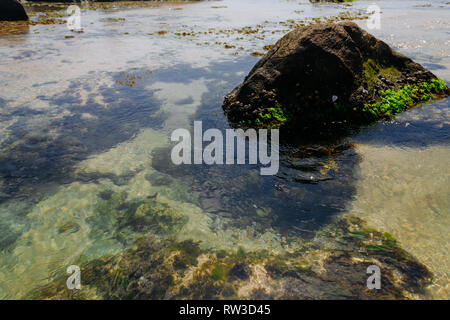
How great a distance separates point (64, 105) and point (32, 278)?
9.62 metres

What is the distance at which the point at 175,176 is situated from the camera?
8102mm

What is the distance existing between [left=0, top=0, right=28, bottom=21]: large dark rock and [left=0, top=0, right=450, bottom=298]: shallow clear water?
29.5 meters

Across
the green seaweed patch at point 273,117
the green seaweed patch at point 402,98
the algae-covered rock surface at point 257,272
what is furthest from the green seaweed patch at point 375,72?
the algae-covered rock surface at point 257,272

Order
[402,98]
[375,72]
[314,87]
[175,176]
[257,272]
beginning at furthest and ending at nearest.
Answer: [375,72]
[402,98]
[314,87]
[175,176]
[257,272]

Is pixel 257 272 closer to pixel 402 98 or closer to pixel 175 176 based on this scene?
pixel 175 176

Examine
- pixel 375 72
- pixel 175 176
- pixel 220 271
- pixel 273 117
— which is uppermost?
pixel 375 72

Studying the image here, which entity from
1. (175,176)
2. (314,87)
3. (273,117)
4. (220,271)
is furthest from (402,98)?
(220,271)

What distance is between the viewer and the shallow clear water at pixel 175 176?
233 inches

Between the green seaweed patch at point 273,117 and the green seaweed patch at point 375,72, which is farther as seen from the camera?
the green seaweed patch at point 375,72

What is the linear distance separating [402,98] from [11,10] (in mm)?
46874

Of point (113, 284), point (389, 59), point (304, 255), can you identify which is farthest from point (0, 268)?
point (389, 59)

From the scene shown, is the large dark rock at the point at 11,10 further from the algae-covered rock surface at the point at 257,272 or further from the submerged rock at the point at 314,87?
the algae-covered rock surface at the point at 257,272

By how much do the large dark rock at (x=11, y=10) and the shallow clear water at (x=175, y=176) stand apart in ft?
96.7

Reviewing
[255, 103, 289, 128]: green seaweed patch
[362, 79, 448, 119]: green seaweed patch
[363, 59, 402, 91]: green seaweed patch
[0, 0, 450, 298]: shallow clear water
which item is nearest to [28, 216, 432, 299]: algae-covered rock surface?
[0, 0, 450, 298]: shallow clear water
